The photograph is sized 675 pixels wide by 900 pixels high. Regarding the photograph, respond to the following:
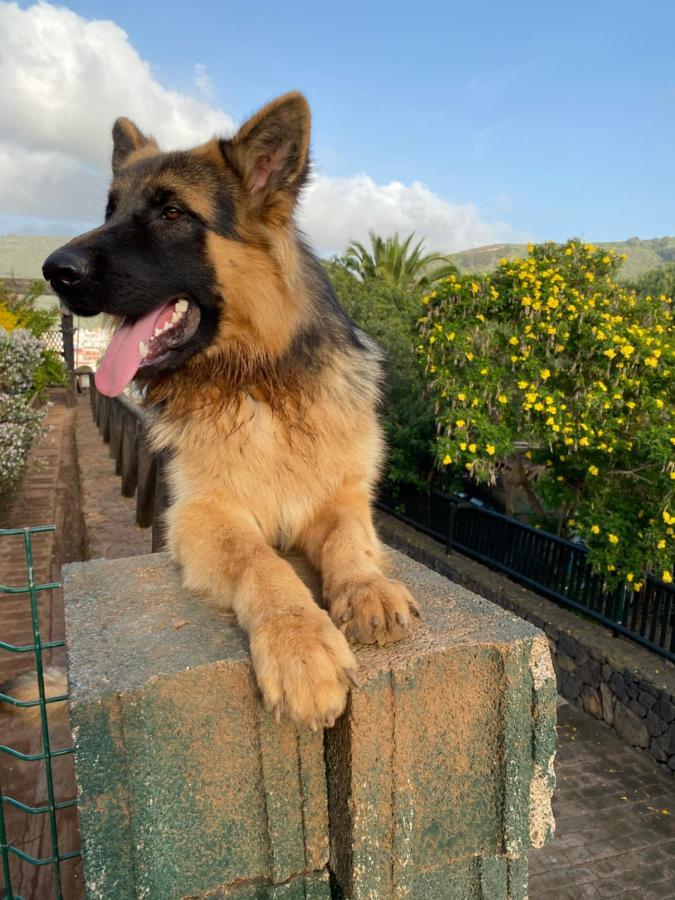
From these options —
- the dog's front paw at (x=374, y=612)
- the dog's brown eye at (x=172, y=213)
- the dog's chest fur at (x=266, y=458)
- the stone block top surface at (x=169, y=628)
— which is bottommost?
the stone block top surface at (x=169, y=628)

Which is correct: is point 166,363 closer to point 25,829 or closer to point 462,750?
point 462,750

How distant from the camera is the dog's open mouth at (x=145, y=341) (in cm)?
239

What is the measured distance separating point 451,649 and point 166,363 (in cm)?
148

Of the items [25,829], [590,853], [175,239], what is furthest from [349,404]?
[590,853]

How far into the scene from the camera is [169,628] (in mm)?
1912

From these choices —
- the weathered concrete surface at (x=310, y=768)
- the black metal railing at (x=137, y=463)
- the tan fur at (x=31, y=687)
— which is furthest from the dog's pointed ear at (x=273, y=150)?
the tan fur at (x=31, y=687)

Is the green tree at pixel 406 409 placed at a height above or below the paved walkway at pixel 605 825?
above

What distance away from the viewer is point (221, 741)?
1.66 m

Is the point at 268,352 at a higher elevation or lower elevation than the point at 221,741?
higher

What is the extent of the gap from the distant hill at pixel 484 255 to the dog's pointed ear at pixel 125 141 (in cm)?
56

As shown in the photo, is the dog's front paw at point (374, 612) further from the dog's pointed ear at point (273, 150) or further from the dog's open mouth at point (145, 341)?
the dog's pointed ear at point (273, 150)

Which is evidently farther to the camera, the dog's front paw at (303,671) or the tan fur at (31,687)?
Answer: the tan fur at (31,687)

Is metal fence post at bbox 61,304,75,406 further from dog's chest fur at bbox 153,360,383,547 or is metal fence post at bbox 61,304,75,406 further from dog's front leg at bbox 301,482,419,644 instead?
dog's front leg at bbox 301,482,419,644

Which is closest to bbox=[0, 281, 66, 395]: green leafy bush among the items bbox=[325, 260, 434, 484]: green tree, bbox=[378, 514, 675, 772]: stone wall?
bbox=[325, 260, 434, 484]: green tree
